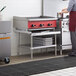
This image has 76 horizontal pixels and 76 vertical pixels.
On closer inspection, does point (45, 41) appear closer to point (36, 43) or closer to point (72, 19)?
point (36, 43)

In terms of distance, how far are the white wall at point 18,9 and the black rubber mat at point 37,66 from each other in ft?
A: 4.00

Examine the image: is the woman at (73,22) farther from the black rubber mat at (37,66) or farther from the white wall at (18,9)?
the white wall at (18,9)

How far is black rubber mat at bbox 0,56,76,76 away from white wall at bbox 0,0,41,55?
4.00ft

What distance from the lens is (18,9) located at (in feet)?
21.4

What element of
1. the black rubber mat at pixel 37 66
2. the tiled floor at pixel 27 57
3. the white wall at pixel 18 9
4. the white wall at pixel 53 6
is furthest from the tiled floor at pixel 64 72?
the white wall at pixel 53 6

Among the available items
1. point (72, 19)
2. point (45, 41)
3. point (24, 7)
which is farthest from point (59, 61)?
point (24, 7)

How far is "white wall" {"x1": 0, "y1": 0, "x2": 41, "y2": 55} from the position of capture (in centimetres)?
629

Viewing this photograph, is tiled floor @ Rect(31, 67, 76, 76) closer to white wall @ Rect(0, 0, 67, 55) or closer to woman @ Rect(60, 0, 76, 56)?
woman @ Rect(60, 0, 76, 56)

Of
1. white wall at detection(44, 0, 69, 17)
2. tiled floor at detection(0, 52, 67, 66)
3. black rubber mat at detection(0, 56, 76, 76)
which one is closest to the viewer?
black rubber mat at detection(0, 56, 76, 76)

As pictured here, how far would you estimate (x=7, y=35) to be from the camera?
5508 mm

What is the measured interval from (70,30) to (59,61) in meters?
1.08

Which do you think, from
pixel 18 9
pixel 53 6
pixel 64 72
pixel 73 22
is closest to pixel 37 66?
pixel 64 72

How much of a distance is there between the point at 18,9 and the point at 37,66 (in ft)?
6.33

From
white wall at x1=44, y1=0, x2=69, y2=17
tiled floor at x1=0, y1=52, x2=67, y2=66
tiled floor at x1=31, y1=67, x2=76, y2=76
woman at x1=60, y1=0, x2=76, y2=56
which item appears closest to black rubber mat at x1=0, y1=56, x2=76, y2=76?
tiled floor at x1=31, y1=67, x2=76, y2=76
